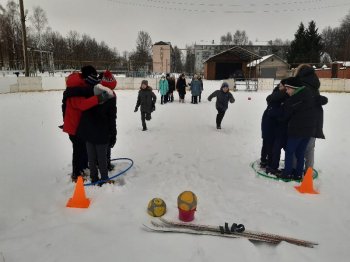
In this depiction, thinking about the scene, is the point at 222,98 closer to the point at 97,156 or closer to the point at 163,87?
the point at 97,156

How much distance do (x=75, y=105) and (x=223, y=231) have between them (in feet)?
8.50

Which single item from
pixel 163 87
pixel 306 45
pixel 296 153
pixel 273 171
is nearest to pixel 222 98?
pixel 273 171

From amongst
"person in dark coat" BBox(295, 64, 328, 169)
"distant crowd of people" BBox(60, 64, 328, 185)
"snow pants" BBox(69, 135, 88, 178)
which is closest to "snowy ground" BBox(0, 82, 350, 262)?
"snow pants" BBox(69, 135, 88, 178)

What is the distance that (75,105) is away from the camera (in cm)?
403

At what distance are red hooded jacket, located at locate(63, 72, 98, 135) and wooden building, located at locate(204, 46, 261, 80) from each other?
3889 centimetres

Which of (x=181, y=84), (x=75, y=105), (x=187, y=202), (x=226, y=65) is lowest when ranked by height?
(x=187, y=202)

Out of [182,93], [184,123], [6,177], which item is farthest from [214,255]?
[182,93]

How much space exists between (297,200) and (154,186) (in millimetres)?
2125

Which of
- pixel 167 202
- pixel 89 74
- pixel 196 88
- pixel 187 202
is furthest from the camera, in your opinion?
pixel 196 88

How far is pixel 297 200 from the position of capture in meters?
4.03

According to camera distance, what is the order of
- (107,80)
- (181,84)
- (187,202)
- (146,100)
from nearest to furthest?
(187,202), (107,80), (146,100), (181,84)

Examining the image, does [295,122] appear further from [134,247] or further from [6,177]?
[6,177]

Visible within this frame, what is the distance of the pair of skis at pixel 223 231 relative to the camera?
302 cm

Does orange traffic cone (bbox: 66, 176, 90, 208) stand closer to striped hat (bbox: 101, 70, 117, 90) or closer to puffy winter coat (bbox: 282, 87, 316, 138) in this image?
striped hat (bbox: 101, 70, 117, 90)
